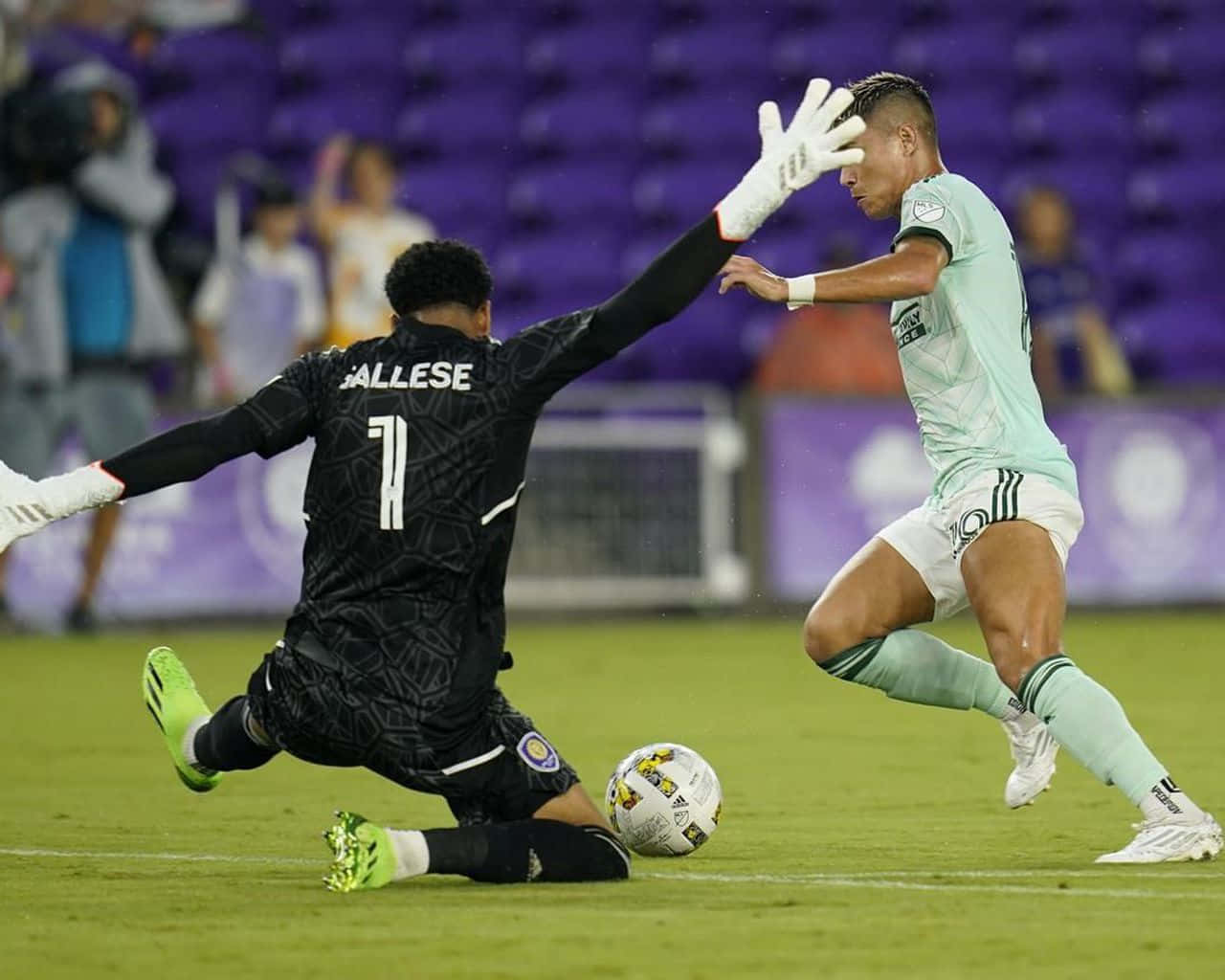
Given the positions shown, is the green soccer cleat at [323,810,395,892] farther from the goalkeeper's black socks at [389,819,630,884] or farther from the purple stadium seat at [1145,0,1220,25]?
the purple stadium seat at [1145,0,1220,25]

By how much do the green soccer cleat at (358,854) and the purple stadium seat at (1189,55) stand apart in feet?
51.7

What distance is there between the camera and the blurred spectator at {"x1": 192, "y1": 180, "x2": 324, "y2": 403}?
16.7 metres

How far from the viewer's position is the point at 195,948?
5402 mm

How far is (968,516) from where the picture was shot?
7082 millimetres

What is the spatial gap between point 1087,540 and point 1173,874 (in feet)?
33.9

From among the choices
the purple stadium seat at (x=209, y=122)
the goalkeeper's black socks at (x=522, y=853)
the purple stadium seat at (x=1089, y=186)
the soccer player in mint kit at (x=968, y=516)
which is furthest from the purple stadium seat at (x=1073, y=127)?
the goalkeeper's black socks at (x=522, y=853)

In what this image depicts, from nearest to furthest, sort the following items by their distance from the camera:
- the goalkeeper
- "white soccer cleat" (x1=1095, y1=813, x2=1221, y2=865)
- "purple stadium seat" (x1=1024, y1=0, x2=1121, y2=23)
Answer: the goalkeeper, "white soccer cleat" (x1=1095, y1=813, x2=1221, y2=865), "purple stadium seat" (x1=1024, y1=0, x2=1121, y2=23)

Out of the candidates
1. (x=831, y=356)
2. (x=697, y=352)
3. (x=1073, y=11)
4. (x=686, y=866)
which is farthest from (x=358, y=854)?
(x=1073, y=11)

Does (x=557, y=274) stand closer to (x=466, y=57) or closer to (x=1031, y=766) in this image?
(x=466, y=57)

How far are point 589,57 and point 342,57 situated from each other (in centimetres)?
201

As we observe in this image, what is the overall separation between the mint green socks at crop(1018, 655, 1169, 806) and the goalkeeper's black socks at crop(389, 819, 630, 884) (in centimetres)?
119

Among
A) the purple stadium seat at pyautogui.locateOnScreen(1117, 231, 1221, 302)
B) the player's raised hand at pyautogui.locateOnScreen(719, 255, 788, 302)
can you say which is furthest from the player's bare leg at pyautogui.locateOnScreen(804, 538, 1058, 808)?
the purple stadium seat at pyautogui.locateOnScreen(1117, 231, 1221, 302)

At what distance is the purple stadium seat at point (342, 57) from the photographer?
2050 centimetres

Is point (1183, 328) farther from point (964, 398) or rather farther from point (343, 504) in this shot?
point (343, 504)
